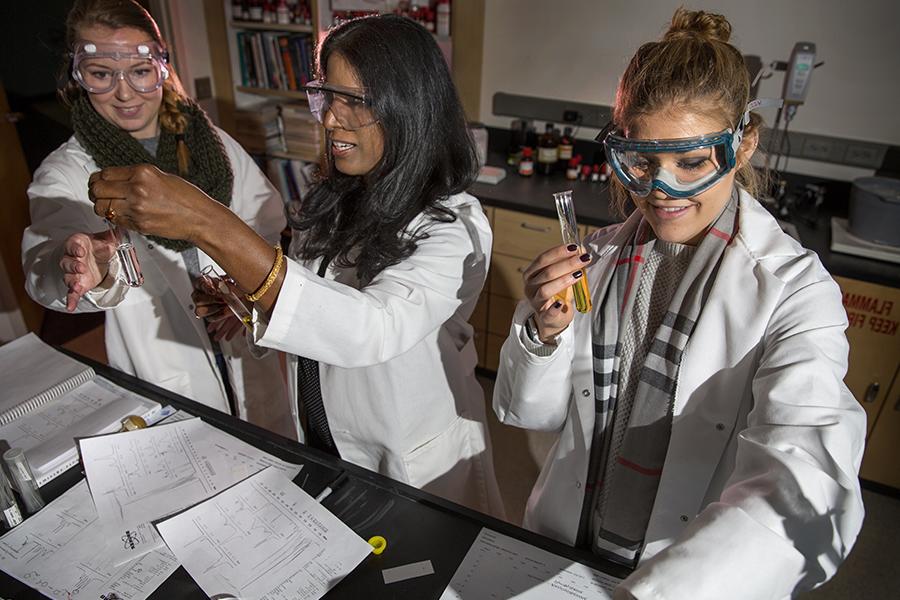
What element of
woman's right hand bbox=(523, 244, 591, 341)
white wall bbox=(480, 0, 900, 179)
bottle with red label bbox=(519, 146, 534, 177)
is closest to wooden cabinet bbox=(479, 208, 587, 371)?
bottle with red label bbox=(519, 146, 534, 177)

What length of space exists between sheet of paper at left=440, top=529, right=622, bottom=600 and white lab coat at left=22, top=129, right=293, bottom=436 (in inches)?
31.7

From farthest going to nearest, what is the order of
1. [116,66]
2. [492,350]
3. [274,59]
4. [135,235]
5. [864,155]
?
[274,59], [492,350], [864,155], [135,235], [116,66]

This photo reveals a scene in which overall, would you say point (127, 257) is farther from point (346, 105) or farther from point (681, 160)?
point (681, 160)

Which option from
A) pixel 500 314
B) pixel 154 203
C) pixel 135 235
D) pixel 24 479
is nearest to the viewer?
pixel 154 203

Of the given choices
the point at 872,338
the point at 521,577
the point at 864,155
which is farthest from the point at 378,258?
the point at 864,155

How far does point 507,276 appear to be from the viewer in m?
2.85

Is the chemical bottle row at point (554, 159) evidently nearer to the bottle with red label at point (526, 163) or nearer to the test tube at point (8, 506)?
the bottle with red label at point (526, 163)

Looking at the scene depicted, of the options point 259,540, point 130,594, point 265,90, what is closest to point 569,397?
point 259,540

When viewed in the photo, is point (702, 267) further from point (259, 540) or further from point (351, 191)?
point (259, 540)

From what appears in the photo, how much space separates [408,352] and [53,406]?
2.86 feet

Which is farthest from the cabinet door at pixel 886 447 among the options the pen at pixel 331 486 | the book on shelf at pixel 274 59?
the book on shelf at pixel 274 59

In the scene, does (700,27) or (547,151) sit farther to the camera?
(547,151)

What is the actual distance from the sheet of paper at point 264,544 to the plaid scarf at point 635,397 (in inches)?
20.2

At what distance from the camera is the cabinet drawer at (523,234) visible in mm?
2643
